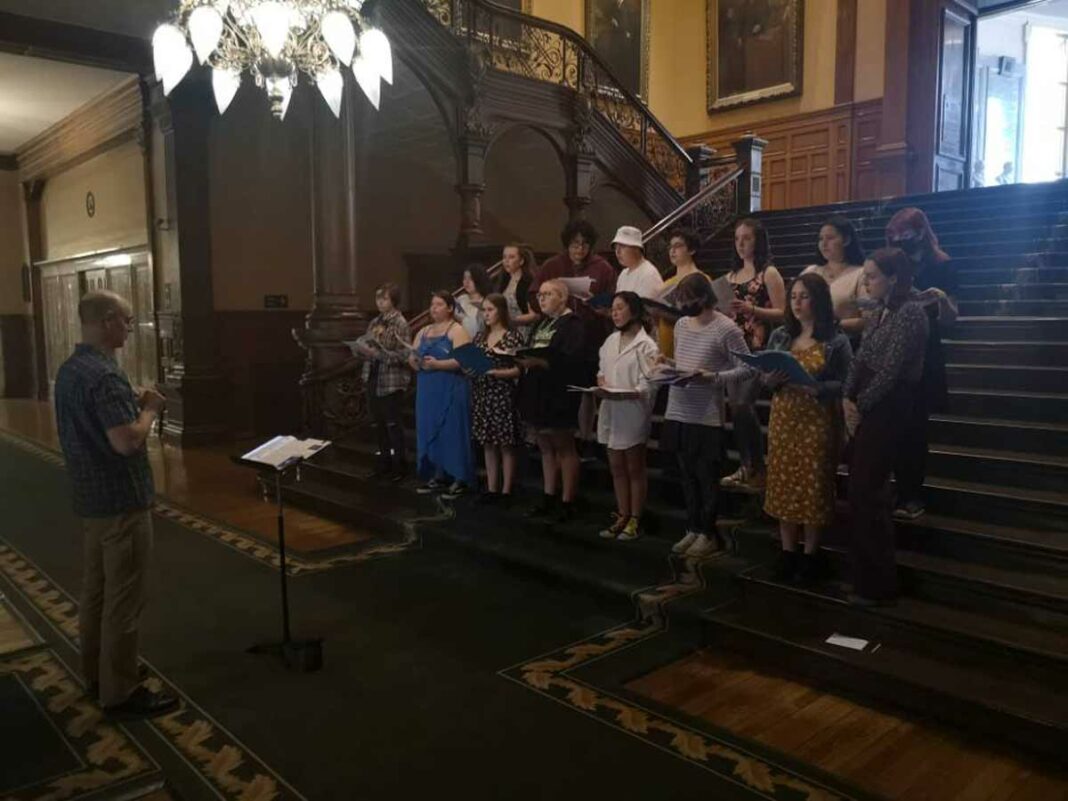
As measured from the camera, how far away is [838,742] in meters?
2.80

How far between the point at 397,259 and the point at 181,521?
14.1ft

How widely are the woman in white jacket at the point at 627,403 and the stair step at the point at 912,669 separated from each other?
87cm

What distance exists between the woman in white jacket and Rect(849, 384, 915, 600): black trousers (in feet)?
3.68

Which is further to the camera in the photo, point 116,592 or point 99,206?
point 99,206

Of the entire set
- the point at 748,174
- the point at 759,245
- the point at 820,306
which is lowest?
the point at 820,306

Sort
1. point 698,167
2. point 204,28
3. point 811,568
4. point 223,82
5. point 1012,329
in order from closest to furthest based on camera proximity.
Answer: point 811,568
point 204,28
point 1012,329
point 223,82
point 698,167

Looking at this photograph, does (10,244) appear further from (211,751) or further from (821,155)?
(211,751)

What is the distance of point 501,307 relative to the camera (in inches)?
200

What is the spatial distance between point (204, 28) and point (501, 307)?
8.38 ft

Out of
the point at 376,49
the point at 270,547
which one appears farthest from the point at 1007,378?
the point at 376,49

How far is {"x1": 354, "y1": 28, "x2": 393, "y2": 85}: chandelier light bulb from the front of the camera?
5.89m

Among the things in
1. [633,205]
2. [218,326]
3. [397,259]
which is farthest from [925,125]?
[218,326]

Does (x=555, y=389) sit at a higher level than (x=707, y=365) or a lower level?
lower

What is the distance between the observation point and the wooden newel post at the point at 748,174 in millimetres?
9312
